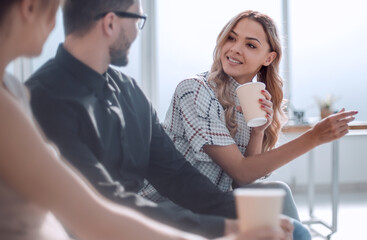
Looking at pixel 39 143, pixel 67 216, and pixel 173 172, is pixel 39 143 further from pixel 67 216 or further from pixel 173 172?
pixel 173 172

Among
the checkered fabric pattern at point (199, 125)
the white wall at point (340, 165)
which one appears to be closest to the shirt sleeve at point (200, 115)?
the checkered fabric pattern at point (199, 125)

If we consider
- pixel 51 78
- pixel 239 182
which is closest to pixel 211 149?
pixel 239 182

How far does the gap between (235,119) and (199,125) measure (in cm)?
10

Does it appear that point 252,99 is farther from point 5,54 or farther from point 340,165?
point 340,165

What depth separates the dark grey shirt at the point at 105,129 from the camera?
292mm

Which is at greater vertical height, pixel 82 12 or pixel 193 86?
pixel 82 12

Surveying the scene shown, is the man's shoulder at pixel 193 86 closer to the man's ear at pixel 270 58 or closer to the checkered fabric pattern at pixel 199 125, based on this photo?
the checkered fabric pattern at pixel 199 125

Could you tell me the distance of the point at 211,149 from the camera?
67 cm

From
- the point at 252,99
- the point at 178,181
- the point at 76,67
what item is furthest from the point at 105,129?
the point at 252,99

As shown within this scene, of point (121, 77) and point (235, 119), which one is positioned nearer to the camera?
point (121, 77)

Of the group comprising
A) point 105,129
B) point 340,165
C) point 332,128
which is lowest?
point 340,165

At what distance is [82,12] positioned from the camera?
30 centimetres

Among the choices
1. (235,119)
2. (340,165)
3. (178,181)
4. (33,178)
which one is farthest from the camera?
(340,165)

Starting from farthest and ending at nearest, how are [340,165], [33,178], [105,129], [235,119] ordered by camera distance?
[340,165] → [235,119] → [105,129] → [33,178]
